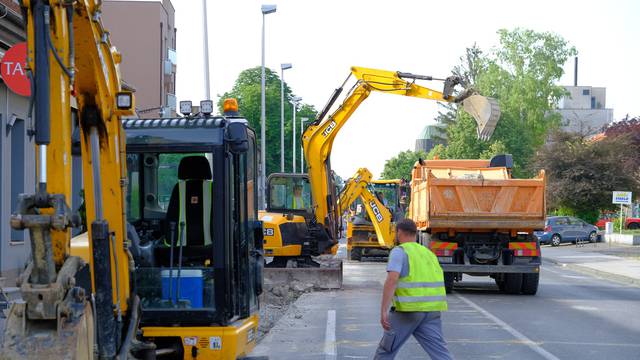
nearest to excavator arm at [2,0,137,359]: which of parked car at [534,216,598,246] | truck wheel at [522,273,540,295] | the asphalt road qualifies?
the asphalt road

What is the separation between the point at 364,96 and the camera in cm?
2219

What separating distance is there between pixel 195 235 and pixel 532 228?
12.7 m

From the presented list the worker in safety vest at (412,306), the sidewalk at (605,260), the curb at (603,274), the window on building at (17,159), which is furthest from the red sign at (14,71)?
the sidewalk at (605,260)

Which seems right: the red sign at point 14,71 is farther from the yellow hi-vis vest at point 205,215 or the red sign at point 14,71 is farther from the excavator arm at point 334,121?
the excavator arm at point 334,121

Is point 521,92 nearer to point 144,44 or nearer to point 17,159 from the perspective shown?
point 144,44

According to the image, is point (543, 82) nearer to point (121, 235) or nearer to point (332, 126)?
point (332, 126)

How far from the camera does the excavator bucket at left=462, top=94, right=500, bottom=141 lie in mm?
20953

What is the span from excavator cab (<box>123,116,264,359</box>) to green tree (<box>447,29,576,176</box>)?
64525 mm

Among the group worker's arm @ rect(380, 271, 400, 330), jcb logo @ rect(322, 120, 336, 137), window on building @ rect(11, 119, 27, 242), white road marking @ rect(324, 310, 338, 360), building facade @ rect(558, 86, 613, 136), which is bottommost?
white road marking @ rect(324, 310, 338, 360)

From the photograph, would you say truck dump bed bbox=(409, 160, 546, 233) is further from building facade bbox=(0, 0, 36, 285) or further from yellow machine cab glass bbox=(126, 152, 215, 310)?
yellow machine cab glass bbox=(126, 152, 215, 310)

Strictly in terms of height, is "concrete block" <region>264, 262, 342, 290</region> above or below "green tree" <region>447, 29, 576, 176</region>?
below

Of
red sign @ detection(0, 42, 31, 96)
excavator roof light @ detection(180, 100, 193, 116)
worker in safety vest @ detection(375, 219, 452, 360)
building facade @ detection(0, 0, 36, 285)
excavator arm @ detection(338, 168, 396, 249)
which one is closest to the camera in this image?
worker in safety vest @ detection(375, 219, 452, 360)

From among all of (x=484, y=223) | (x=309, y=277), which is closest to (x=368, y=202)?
(x=309, y=277)

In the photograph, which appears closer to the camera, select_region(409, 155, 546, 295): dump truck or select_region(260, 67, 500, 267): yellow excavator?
select_region(409, 155, 546, 295): dump truck
